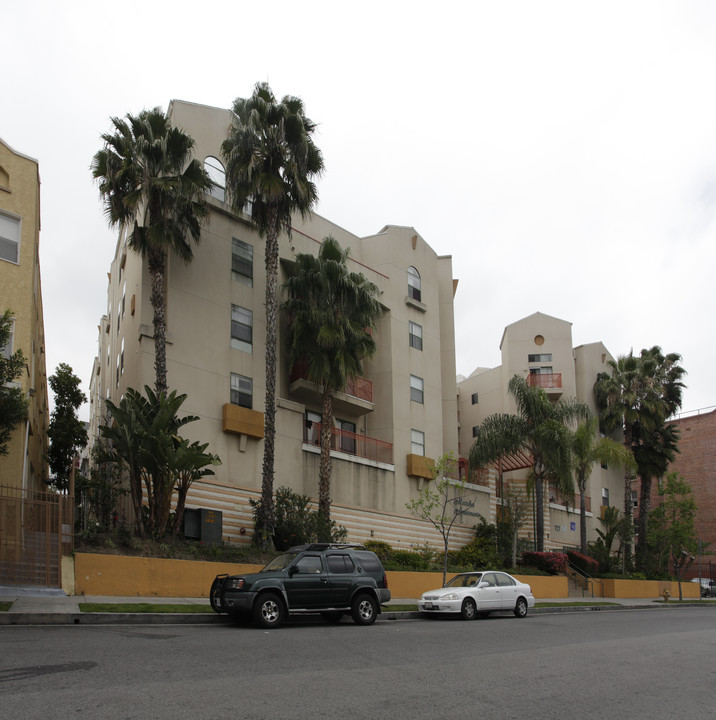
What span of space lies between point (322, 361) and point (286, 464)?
13.1ft

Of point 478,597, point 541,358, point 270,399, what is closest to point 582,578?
point 541,358

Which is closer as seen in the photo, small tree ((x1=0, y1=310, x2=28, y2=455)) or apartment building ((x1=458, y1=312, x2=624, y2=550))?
small tree ((x1=0, y1=310, x2=28, y2=455))

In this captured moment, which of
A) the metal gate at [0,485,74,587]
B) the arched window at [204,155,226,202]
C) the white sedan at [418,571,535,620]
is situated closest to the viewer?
the metal gate at [0,485,74,587]

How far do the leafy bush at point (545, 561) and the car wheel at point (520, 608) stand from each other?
14239mm

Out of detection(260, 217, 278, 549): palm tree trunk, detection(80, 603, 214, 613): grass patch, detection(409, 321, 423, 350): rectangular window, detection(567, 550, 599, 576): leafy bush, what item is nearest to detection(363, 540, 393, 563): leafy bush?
detection(260, 217, 278, 549): palm tree trunk

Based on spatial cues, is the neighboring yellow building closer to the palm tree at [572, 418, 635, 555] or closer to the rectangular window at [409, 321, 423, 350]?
the rectangular window at [409, 321, 423, 350]

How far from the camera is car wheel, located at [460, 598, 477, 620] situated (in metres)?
19.0

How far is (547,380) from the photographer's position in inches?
1875

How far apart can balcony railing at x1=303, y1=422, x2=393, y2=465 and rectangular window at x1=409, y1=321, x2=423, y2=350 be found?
5430 millimetres

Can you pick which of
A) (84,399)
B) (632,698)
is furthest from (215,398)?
(632,698)

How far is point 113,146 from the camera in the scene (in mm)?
23531

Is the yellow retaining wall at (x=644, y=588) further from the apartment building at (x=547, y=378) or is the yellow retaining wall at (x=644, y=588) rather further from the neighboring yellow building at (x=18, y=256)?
the neighboring yellow building at (x=18, y=256)

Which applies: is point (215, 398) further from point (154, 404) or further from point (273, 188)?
point (273, 188)

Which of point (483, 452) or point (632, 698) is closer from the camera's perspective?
point (632, 698)
